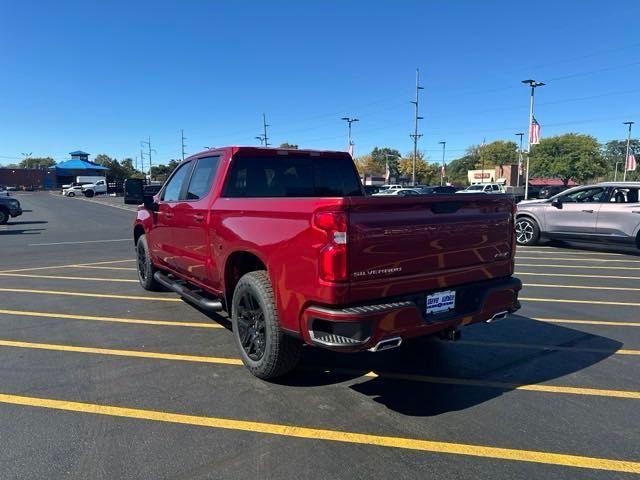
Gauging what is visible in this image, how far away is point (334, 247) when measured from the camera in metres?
3.10

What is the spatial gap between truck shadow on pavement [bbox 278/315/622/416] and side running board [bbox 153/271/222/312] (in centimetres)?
105

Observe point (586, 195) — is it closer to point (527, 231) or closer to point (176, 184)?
point (527, 231)

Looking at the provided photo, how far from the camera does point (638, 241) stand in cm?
1062

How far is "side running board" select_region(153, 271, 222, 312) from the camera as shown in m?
4.71

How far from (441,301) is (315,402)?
1247 mm

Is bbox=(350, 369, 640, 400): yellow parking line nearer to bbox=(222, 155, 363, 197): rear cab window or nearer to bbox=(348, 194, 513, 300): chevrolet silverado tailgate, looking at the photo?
bbox=(348, 194, 513, 300): chevrolet silverado tailgate

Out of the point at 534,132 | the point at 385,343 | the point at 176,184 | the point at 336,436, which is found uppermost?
the point at 534,132

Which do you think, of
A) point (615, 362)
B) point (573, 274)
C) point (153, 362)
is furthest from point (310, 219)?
point (573, 274)

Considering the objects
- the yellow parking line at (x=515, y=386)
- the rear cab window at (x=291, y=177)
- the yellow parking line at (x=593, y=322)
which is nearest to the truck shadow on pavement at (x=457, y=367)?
the yellow parking line at (x=515, y=386)

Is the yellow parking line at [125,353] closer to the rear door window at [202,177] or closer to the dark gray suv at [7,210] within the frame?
the rear door window at [202,177]

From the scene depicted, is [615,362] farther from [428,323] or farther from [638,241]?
[638,241]

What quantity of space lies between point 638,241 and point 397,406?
9653mm

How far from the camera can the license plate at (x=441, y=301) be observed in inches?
140

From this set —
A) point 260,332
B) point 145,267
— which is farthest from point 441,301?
point 145,267
